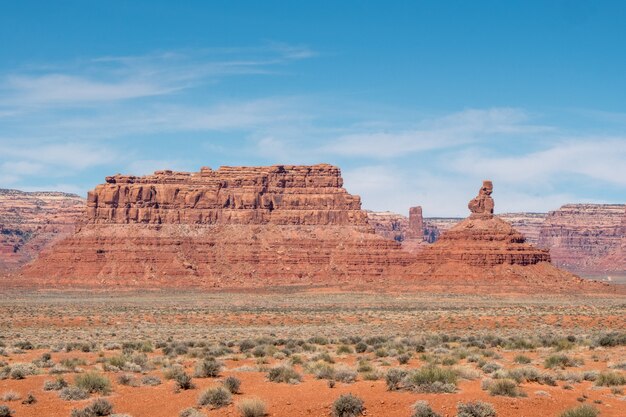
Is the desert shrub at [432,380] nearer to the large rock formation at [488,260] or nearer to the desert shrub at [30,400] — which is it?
the desert shrub at [30,400]

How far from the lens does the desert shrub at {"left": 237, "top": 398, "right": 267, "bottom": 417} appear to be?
19.8m

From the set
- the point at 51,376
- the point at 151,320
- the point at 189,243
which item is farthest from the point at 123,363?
the point at 189,243

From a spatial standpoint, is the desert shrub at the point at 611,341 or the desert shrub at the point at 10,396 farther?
the desert shrub at the point at 611,341

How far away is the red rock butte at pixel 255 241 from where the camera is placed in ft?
427

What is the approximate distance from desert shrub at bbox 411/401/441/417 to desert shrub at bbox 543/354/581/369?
10.1 meters

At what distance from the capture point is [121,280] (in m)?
140

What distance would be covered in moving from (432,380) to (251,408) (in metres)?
5.12

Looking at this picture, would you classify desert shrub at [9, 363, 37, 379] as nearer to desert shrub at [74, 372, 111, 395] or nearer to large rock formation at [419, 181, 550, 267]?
desert shrub at [74, 372, 111, 395]

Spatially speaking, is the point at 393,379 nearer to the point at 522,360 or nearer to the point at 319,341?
the point at 522,360

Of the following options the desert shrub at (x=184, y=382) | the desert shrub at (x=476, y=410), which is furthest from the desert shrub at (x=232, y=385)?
the desert shrub at (x=476, y=410)

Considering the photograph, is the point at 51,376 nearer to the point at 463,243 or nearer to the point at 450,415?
the point at 450,415

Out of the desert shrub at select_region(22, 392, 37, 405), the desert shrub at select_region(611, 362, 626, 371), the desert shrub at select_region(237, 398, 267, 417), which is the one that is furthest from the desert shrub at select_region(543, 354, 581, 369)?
the desert shrub at select_region(22, 392, 37, 405)

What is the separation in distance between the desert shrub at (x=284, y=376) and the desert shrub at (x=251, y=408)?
462 centimetres

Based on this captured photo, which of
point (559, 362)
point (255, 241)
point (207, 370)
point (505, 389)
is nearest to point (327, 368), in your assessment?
point (207, 370)
